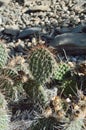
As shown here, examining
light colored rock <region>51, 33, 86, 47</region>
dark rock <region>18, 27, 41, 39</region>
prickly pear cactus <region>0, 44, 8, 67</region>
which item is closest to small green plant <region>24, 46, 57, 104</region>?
prickly pear cactus <region>0, 44, 8, 67</region>

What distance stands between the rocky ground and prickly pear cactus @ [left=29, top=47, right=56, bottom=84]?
1.44m

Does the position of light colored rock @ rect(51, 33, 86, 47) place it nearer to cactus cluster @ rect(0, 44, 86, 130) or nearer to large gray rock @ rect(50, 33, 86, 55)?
large gray rock @ rect(50, 33, 86, 55)

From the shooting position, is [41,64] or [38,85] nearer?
[41,64]

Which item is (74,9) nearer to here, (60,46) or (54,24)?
(54,24)

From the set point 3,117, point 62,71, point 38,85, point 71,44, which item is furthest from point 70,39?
point 3,117

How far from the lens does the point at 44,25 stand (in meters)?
6.14

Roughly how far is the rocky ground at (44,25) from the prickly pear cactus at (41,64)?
1.44 metres

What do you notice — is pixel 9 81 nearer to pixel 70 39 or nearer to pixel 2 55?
pixel 2 55

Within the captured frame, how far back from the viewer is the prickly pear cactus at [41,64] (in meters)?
3.77

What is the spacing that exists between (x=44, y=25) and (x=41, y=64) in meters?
2.34

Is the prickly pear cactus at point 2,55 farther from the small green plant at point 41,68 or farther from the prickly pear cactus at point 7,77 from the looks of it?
the small green plant at point 41,68

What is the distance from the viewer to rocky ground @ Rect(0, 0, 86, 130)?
5.57 metres

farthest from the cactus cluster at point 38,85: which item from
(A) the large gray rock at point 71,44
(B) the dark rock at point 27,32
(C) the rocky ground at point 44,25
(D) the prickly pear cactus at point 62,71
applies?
(B) the dark rock at point 27,32

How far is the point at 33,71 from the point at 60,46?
62.7 inches
